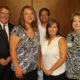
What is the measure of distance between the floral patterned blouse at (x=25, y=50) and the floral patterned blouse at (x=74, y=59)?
468mm

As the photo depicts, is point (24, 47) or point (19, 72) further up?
point (24, 47)

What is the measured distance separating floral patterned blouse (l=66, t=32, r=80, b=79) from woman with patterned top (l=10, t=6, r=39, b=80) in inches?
18.1

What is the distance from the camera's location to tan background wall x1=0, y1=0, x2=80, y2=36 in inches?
117

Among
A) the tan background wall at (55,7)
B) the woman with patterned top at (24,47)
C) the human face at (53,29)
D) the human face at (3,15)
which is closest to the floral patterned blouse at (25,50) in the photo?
the woman with patterned top at (24,47)

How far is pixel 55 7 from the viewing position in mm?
3092

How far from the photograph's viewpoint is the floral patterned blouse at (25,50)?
166cm

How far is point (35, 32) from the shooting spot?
1836 mm

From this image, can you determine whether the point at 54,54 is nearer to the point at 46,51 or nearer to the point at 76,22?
the point at 46,51

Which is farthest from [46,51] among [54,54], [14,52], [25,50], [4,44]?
[4,44]

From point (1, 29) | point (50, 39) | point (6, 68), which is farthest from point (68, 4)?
point (6, 68)

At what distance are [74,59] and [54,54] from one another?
0.26m

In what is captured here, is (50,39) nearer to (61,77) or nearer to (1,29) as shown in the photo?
(61,77)

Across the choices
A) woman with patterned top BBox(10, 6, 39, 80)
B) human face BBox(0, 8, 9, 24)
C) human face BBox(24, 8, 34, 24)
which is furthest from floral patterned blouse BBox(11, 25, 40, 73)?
human face BBox(0, 8, 9, 24)

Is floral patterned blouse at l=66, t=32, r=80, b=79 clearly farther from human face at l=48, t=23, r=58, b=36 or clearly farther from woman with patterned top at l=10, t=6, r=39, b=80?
woman with patterned top at l=10, t=6, r=39, b=80
